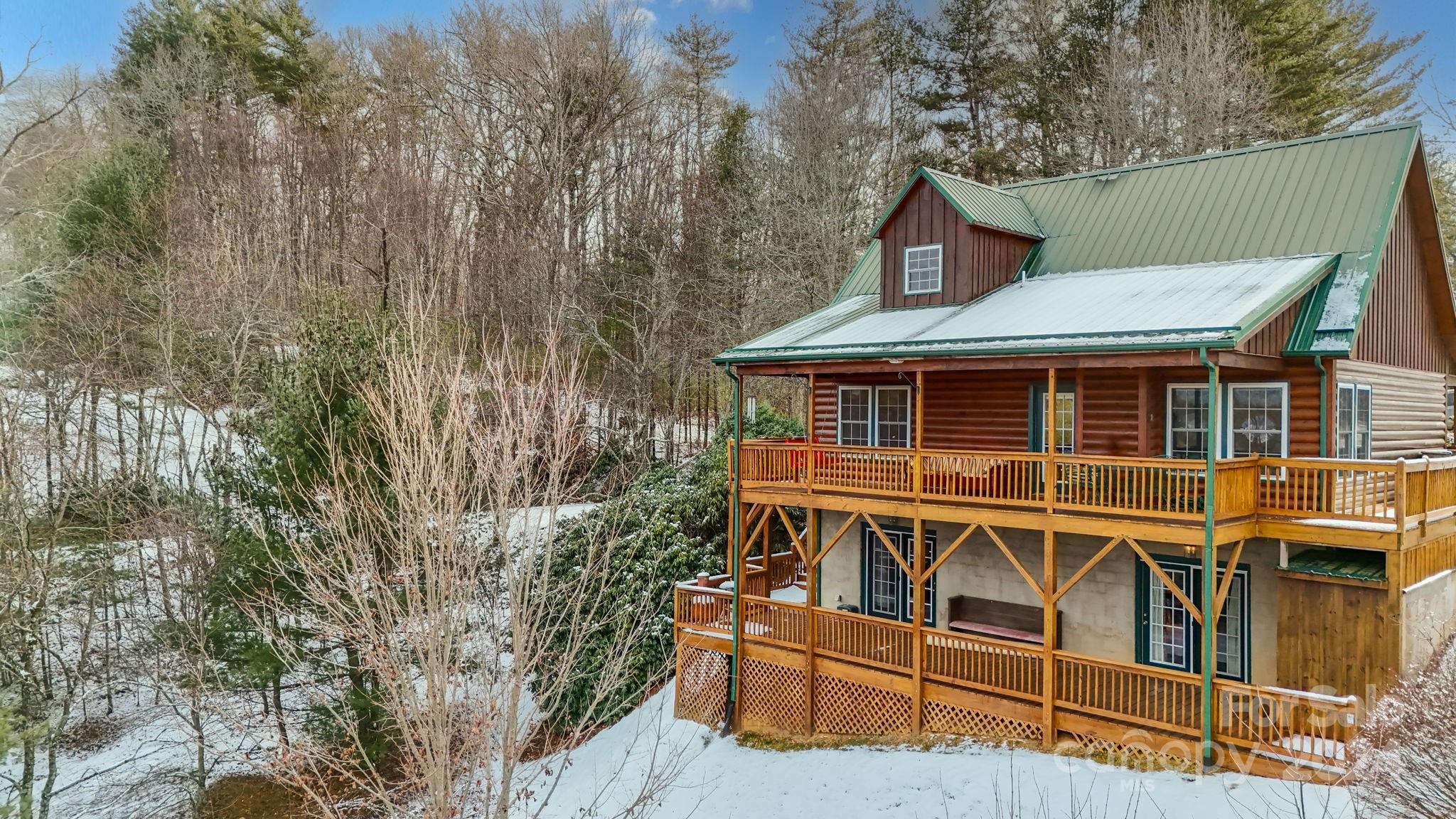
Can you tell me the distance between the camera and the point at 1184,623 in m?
13.0

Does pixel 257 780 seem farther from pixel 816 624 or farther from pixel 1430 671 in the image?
pixel 1430 671

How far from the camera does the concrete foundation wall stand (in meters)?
12.1

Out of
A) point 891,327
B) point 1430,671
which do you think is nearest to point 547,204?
point 891,327

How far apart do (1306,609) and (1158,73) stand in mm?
22988

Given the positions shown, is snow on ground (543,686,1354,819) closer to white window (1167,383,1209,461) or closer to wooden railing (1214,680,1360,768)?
wooden railing (1214,680,1360,768)

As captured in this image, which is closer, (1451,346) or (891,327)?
(891,327)

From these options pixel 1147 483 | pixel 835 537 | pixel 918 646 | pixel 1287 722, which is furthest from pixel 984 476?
pixel 1287 722

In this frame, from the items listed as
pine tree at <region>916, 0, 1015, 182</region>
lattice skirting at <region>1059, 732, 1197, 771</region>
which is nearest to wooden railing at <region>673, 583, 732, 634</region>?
lattice skirting at <region>1059, 732, 1197, 771</region>

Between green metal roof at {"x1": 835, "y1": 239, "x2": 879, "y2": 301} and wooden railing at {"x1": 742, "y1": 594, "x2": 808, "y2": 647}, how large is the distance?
25.4ft

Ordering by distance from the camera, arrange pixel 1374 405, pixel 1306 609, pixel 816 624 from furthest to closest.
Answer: pixel 816 624 < pixel 1374 405 < pixel 1306 609

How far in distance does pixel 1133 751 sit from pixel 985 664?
2391 mm

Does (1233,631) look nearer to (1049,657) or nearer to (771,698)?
(1049,657)

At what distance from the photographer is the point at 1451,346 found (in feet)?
56.6

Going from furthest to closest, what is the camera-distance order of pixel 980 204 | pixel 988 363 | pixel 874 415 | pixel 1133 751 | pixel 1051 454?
pixel 874 415 → pixel 980 204 → pixel 988 363 → pixel 1051 454 → pixel 1133 751
